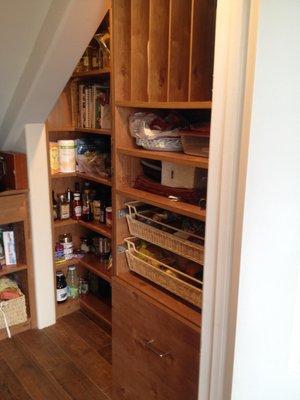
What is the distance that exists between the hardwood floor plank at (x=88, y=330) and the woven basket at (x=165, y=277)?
2.70 ft

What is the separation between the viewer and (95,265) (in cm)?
235

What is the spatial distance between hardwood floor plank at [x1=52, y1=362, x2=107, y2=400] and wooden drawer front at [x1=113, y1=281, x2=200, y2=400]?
0.13m

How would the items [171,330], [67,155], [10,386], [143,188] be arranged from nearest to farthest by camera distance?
[171,330]
[143,188]
[10,386]
[67,155]

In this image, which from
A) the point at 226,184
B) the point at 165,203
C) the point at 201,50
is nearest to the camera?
the point at 226,184

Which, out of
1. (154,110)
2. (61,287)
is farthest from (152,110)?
(61,287)

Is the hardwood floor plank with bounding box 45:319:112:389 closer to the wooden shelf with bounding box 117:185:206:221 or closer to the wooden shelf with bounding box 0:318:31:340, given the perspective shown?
the wooden shelf with bounding box 0:318:31:340

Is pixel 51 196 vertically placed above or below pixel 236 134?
below

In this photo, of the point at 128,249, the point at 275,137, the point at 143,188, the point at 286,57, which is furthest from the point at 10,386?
the point at 286,57

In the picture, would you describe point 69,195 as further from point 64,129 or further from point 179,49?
point 179,49

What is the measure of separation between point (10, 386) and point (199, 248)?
130 cm

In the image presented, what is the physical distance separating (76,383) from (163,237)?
3.31 ft

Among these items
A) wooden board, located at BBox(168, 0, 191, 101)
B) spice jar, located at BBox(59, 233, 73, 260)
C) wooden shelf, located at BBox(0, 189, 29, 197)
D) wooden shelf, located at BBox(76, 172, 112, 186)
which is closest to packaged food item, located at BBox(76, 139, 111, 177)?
wooden shelf, located at BBox(76, 172, 112, 186)

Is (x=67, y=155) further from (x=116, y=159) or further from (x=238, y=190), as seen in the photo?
(x=238, y=190)

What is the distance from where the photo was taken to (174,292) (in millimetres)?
1427
